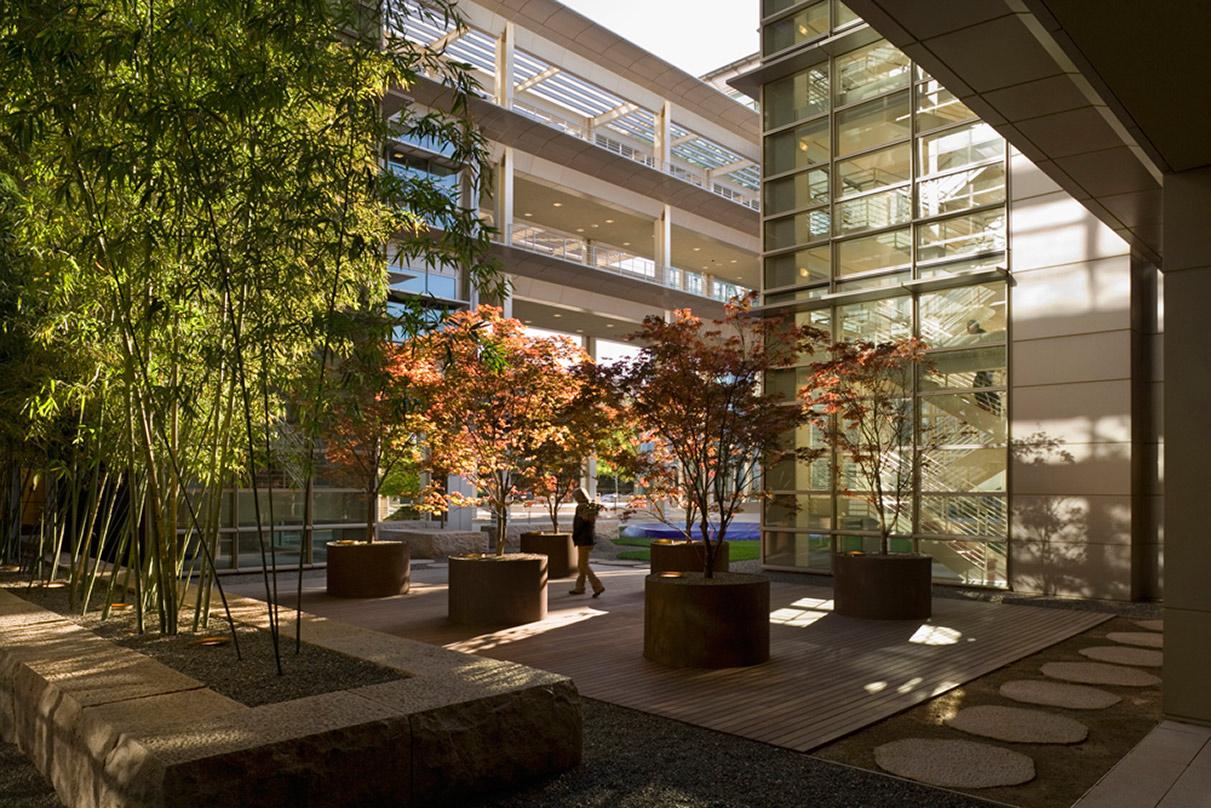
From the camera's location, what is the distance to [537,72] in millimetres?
23922

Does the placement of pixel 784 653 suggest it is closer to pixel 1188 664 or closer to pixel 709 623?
pixel 709 623

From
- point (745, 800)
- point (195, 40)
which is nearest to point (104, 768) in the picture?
point (745, 800)

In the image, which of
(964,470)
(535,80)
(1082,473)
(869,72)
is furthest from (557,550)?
(535,80)

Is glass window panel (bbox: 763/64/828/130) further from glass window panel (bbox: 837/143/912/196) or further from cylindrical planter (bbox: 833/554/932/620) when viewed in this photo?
cylindrical planter (bbox: 833/554/932/620)

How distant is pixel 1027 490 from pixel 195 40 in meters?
9.86

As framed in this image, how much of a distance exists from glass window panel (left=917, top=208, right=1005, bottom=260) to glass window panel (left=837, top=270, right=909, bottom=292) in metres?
0.37

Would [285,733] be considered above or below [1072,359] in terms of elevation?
below

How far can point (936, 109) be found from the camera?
38.8 ft

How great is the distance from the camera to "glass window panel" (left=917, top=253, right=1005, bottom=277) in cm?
1114

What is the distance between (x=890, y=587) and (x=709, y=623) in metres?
3.10

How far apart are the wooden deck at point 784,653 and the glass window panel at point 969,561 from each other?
117 cm

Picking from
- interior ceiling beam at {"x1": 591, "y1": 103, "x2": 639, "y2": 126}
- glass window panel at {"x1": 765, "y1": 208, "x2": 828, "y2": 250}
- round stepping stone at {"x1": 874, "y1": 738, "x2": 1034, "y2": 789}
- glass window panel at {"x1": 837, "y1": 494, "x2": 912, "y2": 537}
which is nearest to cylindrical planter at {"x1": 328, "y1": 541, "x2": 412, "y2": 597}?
glass window panel at {"x1": 837, "y1": 494, "x2": 912, "y2": 537}

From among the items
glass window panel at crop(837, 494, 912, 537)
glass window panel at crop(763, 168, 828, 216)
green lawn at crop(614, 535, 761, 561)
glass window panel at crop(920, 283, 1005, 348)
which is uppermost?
glass window panel at crop(763, 168, 828, 216)

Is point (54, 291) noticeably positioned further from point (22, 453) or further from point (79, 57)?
point (22, 453)
